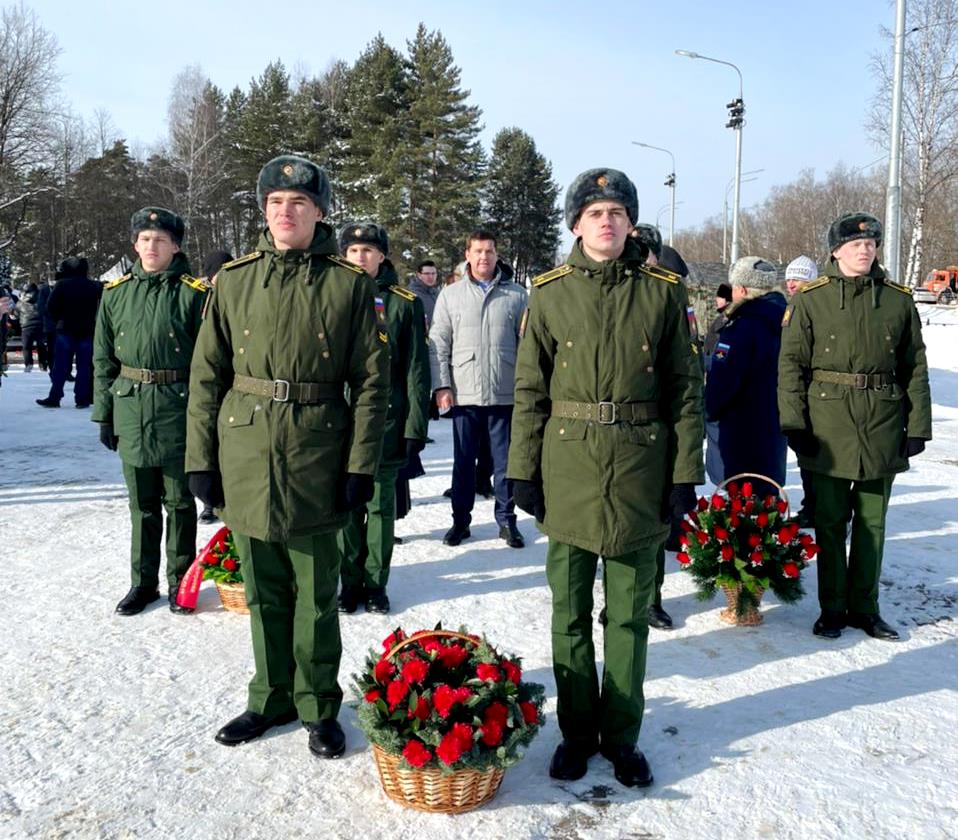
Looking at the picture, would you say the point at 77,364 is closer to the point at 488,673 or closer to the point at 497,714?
the point at 488,673

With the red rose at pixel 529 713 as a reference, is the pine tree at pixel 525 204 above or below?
above

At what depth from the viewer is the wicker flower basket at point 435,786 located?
9.08ft

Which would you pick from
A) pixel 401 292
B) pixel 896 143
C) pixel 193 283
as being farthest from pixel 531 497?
pixel 896 143

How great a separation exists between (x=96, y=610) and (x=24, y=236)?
48.2 metres

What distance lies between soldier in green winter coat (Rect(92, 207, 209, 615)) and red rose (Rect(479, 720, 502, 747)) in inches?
96.9

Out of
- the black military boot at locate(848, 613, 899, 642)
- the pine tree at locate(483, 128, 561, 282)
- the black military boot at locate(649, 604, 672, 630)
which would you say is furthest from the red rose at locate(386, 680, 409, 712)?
the pine tree at locate(483, 128, 561, 282)

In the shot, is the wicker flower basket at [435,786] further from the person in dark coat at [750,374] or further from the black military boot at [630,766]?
the person in dark coat at [750,374]

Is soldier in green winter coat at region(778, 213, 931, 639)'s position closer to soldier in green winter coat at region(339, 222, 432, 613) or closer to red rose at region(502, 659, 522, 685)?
soldier in green winter coat at region(339, 222, 432, 613)

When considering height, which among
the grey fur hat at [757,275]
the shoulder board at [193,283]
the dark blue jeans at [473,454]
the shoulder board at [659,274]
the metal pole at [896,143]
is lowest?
the dark blue jeans at [473,454]

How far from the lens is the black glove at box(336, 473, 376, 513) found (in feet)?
10.4

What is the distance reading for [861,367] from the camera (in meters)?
4.34

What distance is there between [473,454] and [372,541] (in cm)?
151

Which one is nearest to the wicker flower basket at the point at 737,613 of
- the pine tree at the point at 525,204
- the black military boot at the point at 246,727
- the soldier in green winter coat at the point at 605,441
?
the soldier in green winter coat at the point at 605,441

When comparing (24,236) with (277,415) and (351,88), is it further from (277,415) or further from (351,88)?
(277,415)
